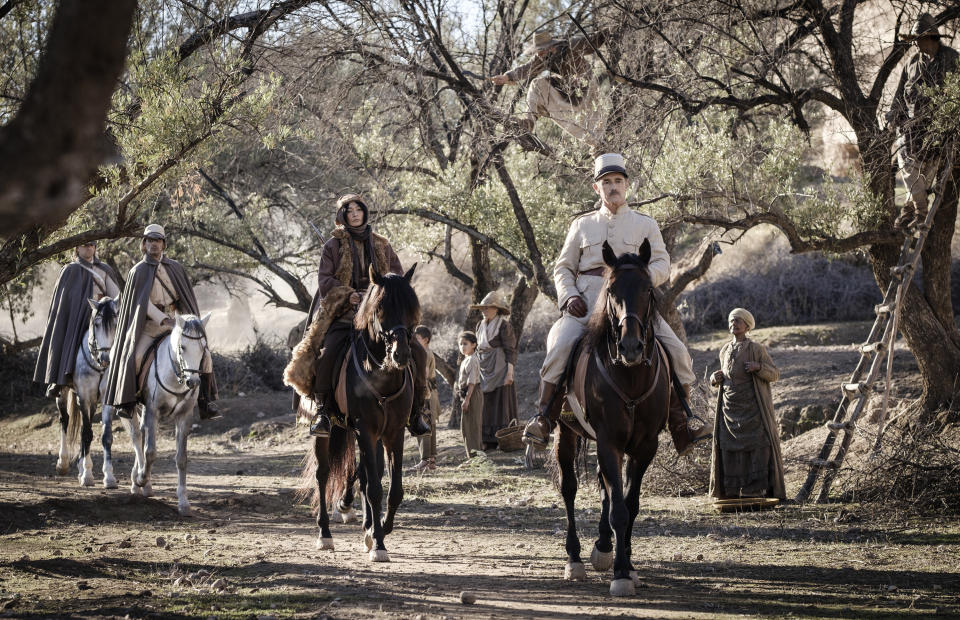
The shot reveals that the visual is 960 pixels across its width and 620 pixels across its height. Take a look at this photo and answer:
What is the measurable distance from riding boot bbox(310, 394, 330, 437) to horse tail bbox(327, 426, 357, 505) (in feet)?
1.78

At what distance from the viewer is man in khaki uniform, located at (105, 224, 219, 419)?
37.9 ft

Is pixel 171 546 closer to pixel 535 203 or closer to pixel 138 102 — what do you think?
pixel 138 102

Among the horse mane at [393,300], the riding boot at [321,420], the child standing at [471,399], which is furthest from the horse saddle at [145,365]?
the child standing at [471,399]

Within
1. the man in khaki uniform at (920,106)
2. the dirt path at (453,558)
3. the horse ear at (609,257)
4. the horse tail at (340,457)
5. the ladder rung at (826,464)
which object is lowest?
the dirt path at (453,558)

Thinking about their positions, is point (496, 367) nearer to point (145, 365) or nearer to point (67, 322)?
point (145, 365)

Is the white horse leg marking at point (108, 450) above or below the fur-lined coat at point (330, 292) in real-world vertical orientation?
below

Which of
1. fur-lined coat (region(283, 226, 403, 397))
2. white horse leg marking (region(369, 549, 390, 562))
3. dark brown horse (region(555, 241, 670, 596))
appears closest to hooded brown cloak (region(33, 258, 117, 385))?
fur-lined coat (region(283, 226, 403, 397))

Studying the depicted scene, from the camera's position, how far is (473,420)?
16250 millimetres

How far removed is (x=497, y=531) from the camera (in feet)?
31.8

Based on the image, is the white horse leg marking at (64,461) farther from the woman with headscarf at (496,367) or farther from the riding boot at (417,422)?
the riding boot at (417,422)

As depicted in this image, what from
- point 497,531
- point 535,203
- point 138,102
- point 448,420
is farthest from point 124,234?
point 448,420

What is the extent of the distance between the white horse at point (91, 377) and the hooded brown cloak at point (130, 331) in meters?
1.14

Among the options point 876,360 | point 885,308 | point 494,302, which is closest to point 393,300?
point 876,360

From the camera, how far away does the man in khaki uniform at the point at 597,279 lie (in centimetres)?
728
